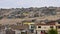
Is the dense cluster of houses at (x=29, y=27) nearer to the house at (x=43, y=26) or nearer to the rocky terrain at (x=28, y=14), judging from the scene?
the house at (x=43, y=26)

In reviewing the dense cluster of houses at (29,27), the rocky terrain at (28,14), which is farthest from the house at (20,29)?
the rocky terrain at (28,14)

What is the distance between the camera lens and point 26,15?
13.6 ft

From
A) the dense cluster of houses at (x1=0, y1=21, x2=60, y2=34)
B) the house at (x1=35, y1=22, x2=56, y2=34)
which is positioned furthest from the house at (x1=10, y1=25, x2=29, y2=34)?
the house at (x1=35, y1=22, x2=56, y2=34)

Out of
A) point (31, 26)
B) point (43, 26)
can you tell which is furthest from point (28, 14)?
point (43, 26)

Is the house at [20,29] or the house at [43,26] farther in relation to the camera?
the house at [20,29]

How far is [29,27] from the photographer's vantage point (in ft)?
13.4

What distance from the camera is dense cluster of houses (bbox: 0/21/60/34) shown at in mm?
3984

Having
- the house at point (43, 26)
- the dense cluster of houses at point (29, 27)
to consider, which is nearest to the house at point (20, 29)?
the dense cluster of houses at point (29, 27)

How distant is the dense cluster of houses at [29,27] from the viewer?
3984mm

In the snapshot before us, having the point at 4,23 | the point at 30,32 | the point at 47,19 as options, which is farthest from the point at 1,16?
the point at 47,19

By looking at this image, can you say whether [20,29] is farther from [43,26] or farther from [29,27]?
[43,26]

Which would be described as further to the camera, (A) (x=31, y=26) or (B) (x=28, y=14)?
(B) (x=28, y=14)

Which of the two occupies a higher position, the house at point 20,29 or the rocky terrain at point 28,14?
the rocky terrain at point 28,14

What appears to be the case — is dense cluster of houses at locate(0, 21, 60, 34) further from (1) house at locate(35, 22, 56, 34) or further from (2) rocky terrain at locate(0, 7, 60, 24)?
(2) rocky terrain at locate(0, 7, 60, 24)
